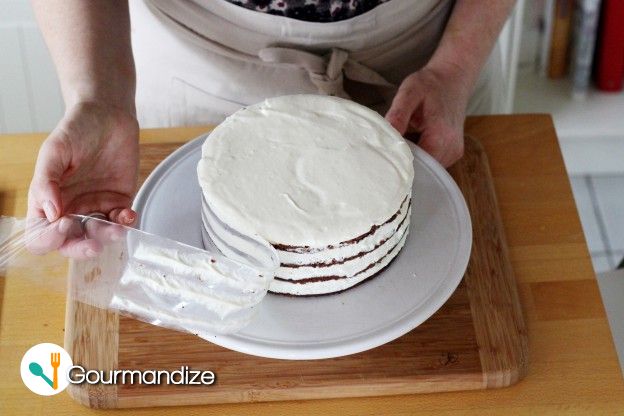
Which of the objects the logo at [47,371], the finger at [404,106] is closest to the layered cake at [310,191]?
the finger at [404,106]

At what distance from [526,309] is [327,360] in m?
0.25

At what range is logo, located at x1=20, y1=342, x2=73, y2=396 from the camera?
0.96 meters

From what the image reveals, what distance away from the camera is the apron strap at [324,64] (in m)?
1.21

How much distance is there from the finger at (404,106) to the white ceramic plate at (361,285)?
0.13ft

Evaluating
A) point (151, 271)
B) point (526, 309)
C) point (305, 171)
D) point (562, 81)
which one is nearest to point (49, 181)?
point (151, 271)

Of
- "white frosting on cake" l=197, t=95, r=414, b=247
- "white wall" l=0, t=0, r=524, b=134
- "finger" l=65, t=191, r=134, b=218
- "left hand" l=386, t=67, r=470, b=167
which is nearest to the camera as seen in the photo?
"white frosting on cake" l=197, t=95, r=414, b=247

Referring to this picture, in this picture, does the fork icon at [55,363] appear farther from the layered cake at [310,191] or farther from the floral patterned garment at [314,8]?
the floral patterned garment at [314,8]

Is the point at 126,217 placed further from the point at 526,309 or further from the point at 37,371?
the point at 526,309

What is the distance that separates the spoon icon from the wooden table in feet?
0.06

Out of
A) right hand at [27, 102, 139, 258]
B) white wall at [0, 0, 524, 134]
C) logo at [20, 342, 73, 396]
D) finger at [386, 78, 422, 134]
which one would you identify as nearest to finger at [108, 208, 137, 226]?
right hand at [27, 102, 139, 258]

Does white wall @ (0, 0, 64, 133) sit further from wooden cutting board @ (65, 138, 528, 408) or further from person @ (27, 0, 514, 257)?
wooden cutting board @ (65, 138, 528, 408)

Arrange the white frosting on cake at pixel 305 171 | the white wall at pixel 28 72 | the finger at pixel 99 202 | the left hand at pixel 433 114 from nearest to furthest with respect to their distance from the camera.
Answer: the white frosting on cake at pixel 305 171, the finger at pixel 99 202, the left hand at pixel 433 114, the white wall at pixel 28 72

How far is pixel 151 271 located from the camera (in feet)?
3.03

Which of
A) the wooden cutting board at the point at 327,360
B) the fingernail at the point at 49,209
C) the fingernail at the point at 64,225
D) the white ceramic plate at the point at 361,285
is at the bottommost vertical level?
the wooden cutting board at the point at 327,360
